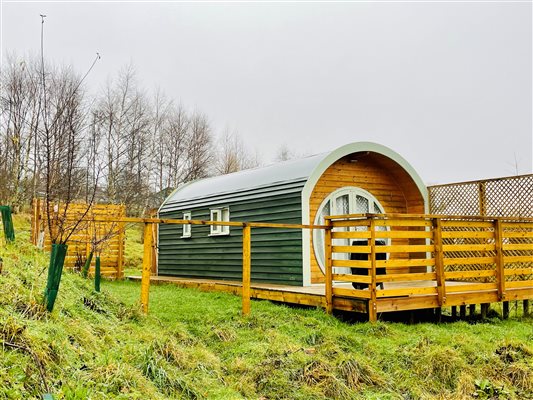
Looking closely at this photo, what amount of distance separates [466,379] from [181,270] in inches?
366

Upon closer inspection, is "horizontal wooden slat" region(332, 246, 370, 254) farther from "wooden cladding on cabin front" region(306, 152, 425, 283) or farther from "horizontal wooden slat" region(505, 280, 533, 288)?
"horizontal wooden slat" region(505, 280, 533, 288)

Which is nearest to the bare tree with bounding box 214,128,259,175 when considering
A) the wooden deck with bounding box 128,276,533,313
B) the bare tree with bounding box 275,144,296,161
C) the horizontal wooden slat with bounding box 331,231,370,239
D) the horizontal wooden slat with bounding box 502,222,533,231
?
the bare tree with bounding box 275,144,296,161

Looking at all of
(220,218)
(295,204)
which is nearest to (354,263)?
(295,204)

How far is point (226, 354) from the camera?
187 inches

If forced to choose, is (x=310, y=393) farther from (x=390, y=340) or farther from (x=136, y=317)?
(x=136, y=317)

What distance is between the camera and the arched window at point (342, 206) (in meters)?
8.66

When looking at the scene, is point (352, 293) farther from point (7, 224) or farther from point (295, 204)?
point (7, 224)

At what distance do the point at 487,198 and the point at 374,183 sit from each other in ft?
7.57

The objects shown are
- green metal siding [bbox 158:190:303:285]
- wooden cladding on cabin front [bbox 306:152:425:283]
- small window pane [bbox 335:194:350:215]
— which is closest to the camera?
green metal siding [bbox 158:190:303:285]

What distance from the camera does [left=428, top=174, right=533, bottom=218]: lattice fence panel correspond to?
27.7 ft

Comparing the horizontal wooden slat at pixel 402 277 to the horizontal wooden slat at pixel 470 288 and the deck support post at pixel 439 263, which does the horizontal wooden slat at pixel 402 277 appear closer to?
the deck support post at pixel 439 263

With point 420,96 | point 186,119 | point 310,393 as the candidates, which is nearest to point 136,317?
point 310,393

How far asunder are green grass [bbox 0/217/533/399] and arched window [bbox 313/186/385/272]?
246 cm

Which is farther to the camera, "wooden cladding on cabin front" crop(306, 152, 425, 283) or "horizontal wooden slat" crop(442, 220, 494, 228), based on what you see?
"wooden cladding on cabin front" crop(306, 152, 425, 283)
